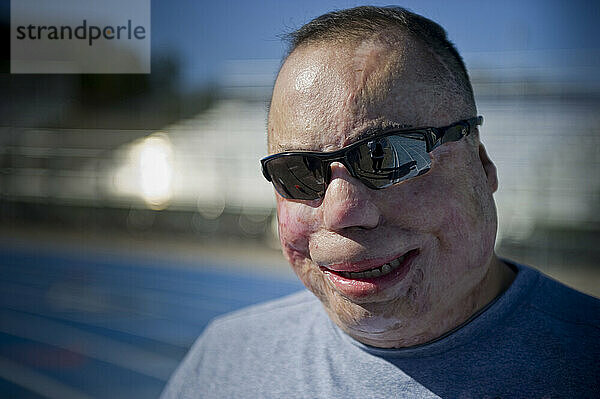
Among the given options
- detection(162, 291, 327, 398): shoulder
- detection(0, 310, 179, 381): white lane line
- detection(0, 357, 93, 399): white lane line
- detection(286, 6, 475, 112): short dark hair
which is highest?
detection(286, 6, 475, 112): short dark hair

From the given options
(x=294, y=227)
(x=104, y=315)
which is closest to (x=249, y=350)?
(x=294, y=227)

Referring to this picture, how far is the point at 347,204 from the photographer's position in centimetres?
55

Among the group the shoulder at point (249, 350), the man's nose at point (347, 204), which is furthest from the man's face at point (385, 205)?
the shoulder at point (249, 350)

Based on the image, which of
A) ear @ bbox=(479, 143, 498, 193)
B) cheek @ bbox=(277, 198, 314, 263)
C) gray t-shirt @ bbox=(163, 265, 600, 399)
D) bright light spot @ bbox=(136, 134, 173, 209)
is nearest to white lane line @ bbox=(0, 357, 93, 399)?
gray t-shirt @ bbox=(163, 265, 600, 399)

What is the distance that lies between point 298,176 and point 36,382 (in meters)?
3.74

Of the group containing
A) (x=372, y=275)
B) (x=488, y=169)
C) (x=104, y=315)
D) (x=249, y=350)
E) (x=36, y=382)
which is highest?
(x=488, y=169)

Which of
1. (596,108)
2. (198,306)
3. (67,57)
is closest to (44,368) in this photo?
(198,306)

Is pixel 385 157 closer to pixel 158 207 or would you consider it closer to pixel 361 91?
pixel 361 91

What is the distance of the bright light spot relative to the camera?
7855 mm

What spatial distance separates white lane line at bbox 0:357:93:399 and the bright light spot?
390cm

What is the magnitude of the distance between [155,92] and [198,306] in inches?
171

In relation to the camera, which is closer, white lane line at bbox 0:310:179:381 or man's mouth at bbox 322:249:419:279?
man's mouth at bbox 322:249:419:279

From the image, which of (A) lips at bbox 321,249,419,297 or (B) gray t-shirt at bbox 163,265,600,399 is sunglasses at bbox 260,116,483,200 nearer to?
(A) lips at bbox 321,249,419,297

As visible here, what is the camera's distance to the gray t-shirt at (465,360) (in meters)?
0.60
